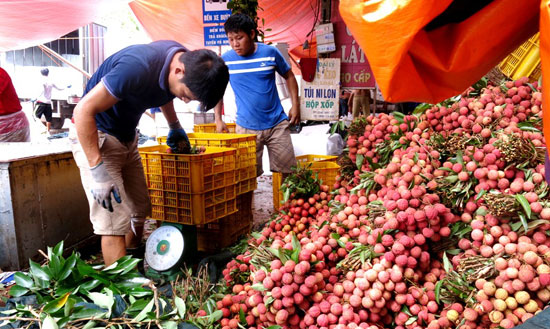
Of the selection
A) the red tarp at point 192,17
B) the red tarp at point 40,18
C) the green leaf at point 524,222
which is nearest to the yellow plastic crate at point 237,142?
the green leaf at point 524,222

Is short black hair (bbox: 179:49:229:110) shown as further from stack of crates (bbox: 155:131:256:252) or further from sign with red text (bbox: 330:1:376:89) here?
sign with red text (bbox: 330:1:376:89)

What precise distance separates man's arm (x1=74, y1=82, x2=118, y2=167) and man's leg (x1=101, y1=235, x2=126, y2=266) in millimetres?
569

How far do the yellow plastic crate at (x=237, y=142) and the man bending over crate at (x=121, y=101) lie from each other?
0.75 metres

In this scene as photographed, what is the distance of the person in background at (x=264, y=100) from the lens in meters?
3.58

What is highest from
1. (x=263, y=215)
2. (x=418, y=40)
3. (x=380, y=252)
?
(x=418, y=40)

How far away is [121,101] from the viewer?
232 centimetres

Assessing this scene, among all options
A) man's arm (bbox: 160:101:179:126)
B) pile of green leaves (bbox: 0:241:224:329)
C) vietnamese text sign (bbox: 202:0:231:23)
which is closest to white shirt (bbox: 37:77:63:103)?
vietnamese text sign (bbox: 202:0:231:23)

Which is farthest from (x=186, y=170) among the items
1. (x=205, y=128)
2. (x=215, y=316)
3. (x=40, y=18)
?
(x=40, y=18)

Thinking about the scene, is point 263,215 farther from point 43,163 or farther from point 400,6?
point 400,6

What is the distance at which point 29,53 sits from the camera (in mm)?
14320

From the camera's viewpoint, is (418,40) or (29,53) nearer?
(418,40)

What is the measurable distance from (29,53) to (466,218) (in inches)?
643

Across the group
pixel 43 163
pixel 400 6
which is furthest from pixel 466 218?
pixel 43 163

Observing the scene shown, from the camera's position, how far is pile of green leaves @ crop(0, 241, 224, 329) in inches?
55.8
